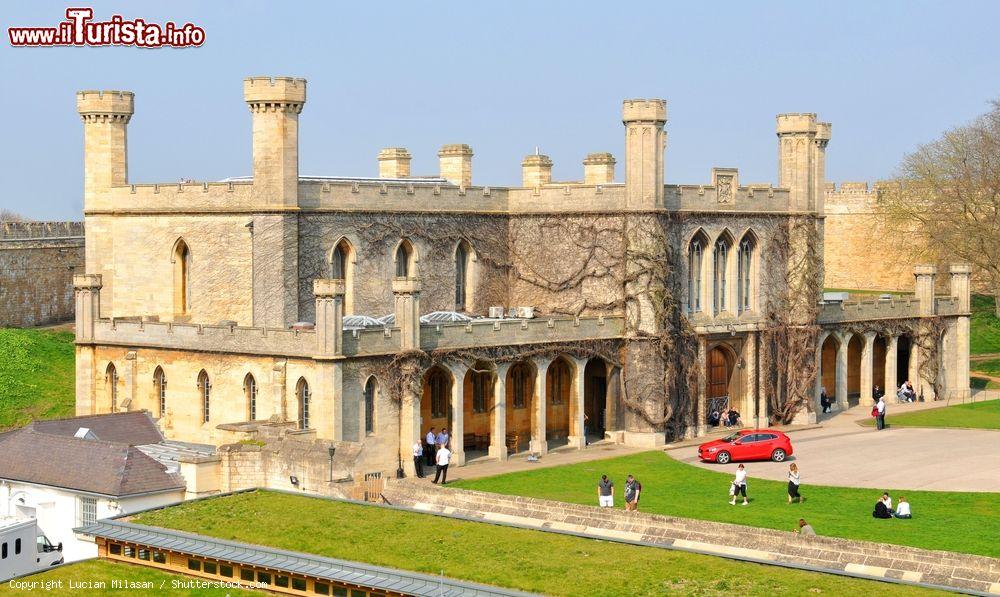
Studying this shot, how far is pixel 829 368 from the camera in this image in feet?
225

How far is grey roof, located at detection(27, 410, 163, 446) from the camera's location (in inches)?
1859

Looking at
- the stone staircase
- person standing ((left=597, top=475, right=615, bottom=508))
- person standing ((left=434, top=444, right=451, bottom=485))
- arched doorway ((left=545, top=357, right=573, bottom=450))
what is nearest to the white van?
the stone staircase

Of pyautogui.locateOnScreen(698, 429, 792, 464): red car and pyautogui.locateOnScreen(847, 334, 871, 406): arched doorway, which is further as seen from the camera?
pyautogui.locateOnScreen(847, 334, 871, 406): arched doorway

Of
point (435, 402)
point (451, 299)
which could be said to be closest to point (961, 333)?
point (451, 299)

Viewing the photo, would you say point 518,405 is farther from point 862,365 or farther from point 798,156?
point 862,365

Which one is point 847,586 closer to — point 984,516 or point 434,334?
point 984,516

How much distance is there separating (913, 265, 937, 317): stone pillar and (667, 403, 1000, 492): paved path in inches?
395

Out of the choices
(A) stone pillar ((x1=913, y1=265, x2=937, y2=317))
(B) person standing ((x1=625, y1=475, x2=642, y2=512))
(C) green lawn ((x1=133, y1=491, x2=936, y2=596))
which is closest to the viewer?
(C) green lawn ((x1=133, y1=491, x2=936, y2=596))

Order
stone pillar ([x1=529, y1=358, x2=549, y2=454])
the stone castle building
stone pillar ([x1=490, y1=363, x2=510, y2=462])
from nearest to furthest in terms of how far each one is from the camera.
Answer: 1. the stone castle building
2. stone pillar ([x1=490, y1=363, x2=510, y2=462])
3. stone pillar ([x1=529, y1=358, x2=549, y2=454])

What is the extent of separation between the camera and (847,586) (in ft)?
103

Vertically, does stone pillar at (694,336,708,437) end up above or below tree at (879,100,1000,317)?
below

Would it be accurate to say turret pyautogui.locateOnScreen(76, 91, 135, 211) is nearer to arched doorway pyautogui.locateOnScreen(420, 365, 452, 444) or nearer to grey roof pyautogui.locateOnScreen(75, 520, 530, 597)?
arched doorway pyautogui.locateOnScreen(420, 365, 452, 444)

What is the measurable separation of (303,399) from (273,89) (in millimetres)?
10089

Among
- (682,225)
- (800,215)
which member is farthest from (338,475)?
(800,215)
